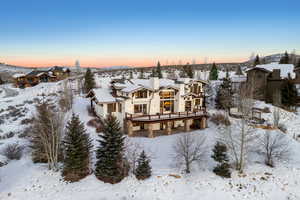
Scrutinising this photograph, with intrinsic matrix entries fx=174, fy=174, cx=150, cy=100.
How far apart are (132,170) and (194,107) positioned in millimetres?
15336

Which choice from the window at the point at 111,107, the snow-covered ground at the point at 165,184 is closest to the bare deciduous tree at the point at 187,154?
the snow-covered ground at the point at 165,184

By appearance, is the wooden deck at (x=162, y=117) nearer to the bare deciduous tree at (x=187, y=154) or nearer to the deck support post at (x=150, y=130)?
the deck support post at (x=150, y=130)

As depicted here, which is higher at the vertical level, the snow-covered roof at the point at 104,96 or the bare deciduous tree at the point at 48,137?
the snow-covered roof at the point at 104,96

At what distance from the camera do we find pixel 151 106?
2311 centimetres

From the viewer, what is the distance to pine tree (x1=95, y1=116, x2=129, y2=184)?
45.4ft

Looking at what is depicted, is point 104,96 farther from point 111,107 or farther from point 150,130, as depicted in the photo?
point 150,130

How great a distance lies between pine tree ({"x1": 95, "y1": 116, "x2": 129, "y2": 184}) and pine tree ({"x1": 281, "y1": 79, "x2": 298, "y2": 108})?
97.8ft

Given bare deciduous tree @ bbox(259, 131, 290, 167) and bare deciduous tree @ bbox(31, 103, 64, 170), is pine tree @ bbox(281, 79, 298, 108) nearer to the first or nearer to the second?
bare deciduous tree @ bbox(259, 131, 290, 167)

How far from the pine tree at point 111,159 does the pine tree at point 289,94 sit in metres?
29.8

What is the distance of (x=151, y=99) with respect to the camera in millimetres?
22922

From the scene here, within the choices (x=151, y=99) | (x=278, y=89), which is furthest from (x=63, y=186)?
(x=278, y=89)

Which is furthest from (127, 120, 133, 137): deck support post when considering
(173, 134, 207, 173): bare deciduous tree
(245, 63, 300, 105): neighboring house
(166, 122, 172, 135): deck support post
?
(245, 63, 300, 105): neighboring house

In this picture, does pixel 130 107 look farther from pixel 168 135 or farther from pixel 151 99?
pixel 168 135

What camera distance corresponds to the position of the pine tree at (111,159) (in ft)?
45.4
